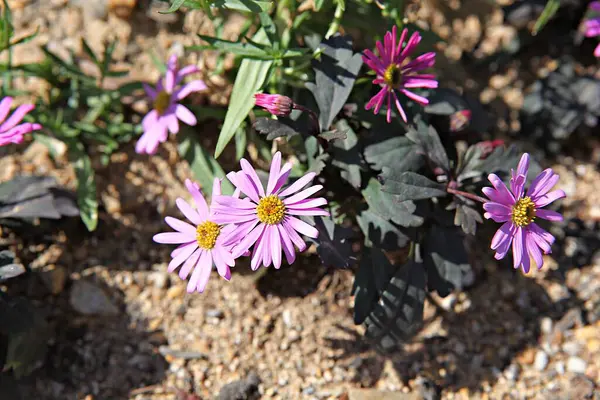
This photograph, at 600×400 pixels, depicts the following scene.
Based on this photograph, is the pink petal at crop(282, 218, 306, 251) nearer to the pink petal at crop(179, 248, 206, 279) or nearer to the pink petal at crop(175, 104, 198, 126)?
the pink petal at crop(179, 248, 206, 279)

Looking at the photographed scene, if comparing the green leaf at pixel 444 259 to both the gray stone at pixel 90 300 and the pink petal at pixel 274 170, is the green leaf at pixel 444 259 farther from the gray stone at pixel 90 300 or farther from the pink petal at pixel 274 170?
the gray stone at pixel 90 300

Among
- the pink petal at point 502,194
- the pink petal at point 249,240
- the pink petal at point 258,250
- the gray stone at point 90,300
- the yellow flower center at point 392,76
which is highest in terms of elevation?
the yellow flower center at point 392,76


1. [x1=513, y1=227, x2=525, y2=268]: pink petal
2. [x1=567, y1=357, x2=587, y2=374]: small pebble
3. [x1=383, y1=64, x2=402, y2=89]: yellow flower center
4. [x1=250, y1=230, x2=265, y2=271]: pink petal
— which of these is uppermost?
[x1=383, y1=64, x2=402, y2=89]: yellow flower center

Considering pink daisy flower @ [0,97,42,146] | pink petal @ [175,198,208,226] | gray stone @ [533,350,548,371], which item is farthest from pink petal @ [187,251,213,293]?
gray stone @ [533,350,548,371]

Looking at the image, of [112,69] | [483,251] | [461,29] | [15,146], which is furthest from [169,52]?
[483,251]

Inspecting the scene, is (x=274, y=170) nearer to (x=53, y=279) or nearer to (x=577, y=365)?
(x=53, y=279)

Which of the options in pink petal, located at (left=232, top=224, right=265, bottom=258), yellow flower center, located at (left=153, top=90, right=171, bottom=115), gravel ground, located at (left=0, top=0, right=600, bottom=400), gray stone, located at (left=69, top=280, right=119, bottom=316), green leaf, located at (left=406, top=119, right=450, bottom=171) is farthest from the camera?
yellow flower center, located at (left=153, top=90, right=171, bottom=115)

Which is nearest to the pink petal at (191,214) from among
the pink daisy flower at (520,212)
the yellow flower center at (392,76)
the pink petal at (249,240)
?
the pink petal at (249,240)
